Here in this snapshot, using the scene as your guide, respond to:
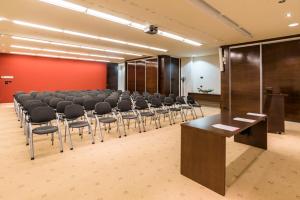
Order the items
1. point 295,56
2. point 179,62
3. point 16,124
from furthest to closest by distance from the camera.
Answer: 1. point 179,62
2. point 295,56
3. point 16,124

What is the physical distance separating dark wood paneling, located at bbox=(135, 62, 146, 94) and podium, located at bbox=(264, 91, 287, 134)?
347 inches

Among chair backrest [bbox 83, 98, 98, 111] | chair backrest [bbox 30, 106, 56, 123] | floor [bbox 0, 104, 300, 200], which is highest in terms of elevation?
chair backrest [bbox 83, 98, 98, 111]

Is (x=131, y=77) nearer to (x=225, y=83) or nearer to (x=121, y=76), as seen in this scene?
(x=121, y=76)

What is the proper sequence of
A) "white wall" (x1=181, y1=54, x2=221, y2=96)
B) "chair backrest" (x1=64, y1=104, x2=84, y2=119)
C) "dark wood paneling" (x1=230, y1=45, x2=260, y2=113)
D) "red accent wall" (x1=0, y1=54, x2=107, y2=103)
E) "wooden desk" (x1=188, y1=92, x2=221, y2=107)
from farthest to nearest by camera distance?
"red accent wall" (x1=0, y1=54, x2=107, y2=103) → "white wall" (x1=181, y1=54, x2=221, y2=96) → "wooden desk" (x1=188, y1=92, x2=221, y2=107) → "dark wood paneling" (x1=230, y1=45, x2=260, y2=113) → "chair backrest" (x1=64, y1=104, x2=84, y2=119)

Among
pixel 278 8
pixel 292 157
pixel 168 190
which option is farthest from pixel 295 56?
pixel 168 190

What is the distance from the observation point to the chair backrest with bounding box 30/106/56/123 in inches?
155

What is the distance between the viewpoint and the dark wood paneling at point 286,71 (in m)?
6.79

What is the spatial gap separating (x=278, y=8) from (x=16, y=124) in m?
8.28

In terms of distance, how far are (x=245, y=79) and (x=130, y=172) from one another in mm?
7032

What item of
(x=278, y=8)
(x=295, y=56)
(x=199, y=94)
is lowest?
(x=199, y=94)

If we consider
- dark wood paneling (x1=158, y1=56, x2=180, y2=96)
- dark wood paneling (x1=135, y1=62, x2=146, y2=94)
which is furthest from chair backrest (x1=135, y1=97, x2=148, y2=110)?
dark wood paneling (x1=135, y1=62, x2=146, y2=94)

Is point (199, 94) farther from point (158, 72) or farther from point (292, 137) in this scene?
point (292, 137)

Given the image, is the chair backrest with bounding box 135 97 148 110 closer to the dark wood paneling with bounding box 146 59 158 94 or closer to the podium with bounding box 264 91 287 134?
the podium with bounding box 264 91 287 134

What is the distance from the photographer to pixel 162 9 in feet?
14.5
